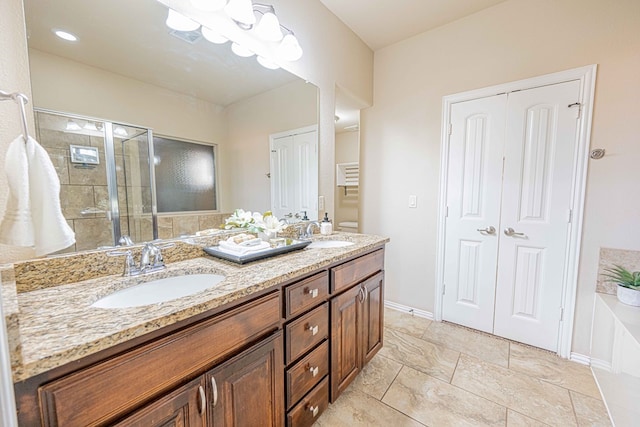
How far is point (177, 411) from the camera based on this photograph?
0.72 m

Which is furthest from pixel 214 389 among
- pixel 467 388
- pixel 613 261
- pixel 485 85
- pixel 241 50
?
pixel 485 85

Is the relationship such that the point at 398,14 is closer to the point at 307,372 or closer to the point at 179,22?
→ the point at 179,22

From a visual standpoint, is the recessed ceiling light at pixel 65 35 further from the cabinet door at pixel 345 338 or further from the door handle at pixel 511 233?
the door handle at pixel 511 233

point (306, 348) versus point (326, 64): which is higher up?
point (326, 64)

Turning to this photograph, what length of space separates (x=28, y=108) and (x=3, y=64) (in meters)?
0.13

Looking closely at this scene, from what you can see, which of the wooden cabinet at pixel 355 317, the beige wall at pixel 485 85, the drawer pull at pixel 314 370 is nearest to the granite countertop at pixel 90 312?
the wooden cabinet at pixel 355 317

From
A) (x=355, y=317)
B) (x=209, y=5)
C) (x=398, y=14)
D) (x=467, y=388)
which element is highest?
(x=398, y=14)

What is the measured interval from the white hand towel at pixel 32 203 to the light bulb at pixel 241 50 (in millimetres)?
1105

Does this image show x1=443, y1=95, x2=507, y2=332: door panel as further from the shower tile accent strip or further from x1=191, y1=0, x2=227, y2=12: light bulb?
x1=191, y1=0, x2=227, y2=12: light bulb

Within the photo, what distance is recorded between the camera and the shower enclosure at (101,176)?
946 mm

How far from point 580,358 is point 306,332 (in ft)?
6.83

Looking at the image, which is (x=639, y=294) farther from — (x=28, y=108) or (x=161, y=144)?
(x=28, y=108)

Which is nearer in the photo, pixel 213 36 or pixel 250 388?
pixel 250 388

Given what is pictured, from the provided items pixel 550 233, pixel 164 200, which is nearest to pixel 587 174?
pixel 550 233
